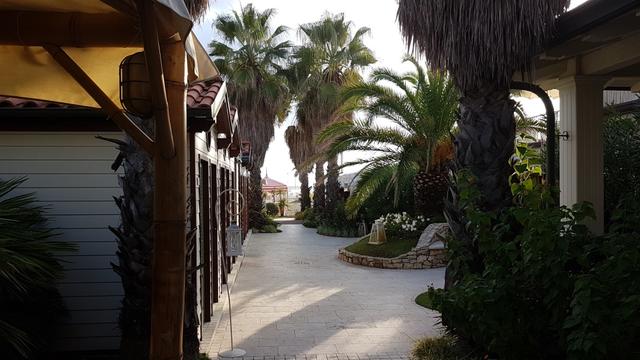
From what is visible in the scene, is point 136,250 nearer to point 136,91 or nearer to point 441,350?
point 136,91

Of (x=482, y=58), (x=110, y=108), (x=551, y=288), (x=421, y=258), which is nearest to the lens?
(x=110, y=108)

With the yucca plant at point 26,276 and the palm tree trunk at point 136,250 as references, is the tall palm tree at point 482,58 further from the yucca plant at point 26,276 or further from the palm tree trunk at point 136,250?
the yucca plant at point 26,276

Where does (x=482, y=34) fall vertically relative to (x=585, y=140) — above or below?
above

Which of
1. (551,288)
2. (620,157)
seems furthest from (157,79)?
(620,157)

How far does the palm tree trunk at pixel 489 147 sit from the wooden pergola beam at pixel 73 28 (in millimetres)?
3839

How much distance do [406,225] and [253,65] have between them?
37.5 feet

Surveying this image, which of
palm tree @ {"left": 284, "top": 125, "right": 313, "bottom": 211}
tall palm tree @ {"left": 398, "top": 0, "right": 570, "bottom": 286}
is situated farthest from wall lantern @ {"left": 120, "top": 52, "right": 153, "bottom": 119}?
palm tree @ {"left": 284, "top": 125, "right": 313, "bottom": 211}

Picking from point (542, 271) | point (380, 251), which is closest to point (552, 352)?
point (542, 271)

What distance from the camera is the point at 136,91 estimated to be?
2434 mm

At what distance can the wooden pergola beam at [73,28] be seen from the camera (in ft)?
8.88

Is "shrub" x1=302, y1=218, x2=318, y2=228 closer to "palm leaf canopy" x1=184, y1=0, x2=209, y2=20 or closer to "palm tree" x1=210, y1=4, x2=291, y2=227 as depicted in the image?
"palm tree" x1=210, y1=4, x2=291, y2=227

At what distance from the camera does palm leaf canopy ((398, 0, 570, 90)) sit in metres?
5.08

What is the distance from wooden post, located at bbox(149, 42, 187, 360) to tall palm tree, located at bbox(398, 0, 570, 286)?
3687mm

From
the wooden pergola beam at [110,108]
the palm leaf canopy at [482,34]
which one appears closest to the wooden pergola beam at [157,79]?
the wooden pergola beam at [110,108]
